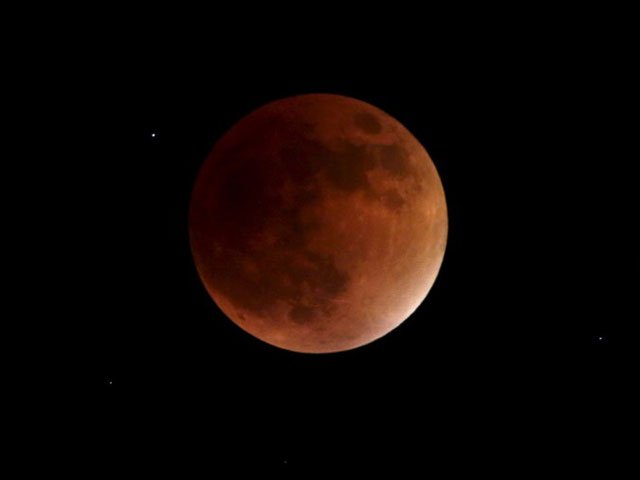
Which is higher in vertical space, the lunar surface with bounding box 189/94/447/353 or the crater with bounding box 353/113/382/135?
the crater with bounding box 353/113/382/135

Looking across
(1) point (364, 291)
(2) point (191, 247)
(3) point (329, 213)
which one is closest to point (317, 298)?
(1) point (364, 291)

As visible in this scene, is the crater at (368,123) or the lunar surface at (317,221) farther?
the crater at (368,123)

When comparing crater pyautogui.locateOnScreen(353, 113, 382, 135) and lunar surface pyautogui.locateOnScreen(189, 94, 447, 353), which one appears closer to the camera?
lunar surface pyautogui.locateOnScreen(189, 94, 447, 353)

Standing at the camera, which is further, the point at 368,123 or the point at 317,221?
the point at 368,123

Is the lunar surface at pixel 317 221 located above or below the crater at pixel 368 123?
below

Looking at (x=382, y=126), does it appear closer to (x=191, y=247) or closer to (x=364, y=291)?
(x=364, y=291)

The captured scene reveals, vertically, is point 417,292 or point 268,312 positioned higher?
point 417,292

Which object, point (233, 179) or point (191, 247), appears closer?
point (233, 179)

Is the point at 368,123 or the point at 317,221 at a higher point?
the point at 368,123
